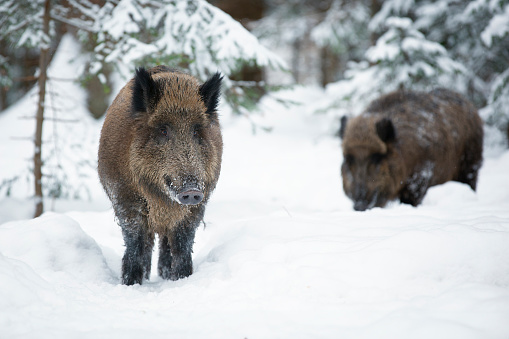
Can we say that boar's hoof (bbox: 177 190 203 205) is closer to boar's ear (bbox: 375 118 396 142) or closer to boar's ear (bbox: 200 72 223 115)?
boar's ear (bbox: 200 72 223 115)

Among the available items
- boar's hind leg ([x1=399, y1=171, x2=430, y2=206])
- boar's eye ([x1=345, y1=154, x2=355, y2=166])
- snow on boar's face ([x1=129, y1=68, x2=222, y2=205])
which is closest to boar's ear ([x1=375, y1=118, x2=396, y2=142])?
boar's eye ([x1=345, y1=154, x2=355, y2=166])

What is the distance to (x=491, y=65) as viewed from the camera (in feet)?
40.5

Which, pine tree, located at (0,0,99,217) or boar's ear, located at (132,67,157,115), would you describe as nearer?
boar's ear, located at (132,67,157,115)

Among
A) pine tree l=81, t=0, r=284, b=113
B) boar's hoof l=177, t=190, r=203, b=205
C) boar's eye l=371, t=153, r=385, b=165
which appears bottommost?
boar's eye l=371, t=153, r=385, b=165

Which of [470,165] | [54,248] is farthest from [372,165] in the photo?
[54,248]

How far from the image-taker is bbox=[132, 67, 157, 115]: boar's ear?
12.3 feet

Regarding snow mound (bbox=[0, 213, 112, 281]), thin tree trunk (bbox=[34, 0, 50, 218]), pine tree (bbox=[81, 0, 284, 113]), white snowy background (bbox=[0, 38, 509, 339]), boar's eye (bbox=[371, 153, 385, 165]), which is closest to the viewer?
white snowy background (bbox=[0, 38, 509, 339])

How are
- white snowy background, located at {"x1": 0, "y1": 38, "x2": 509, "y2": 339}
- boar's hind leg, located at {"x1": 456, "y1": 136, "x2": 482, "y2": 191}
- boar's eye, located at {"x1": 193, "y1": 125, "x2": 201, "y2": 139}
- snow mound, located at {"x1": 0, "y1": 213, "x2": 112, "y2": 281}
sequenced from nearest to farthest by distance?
white snowy background, located at {"x1": 0, "y1": 38, "x2": 509, "y2": 339}
snow mound, located at {"x1": 0, "y1": 213, "x2": 112, "y2": 281}
boar's eye, located at {"x1": 193, "y1": 125, "x2": 201, "y2": 139}
boar's hind leg, located at {"x1": 456, "y1": 136, "x2": 482, "y2": 191}

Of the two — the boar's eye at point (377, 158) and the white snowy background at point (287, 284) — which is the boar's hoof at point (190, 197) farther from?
the boar's eye at point (377, 158)

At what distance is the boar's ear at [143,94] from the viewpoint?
3744 millimetres

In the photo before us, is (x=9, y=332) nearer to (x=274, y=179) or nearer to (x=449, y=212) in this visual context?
(x=449, y=212)

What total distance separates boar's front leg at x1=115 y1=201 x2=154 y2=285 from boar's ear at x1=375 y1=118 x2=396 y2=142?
12.9 feet

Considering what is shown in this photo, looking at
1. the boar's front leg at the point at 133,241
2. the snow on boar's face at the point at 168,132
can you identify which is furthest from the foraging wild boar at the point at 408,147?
the boar's front leg at the point at 133,241

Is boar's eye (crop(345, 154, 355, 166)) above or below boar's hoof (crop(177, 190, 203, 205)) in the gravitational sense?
below
